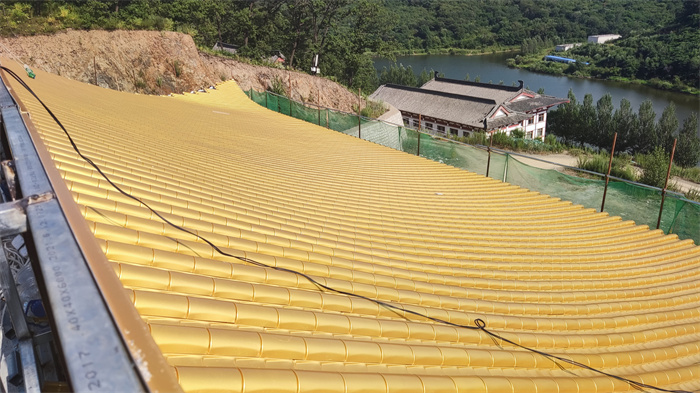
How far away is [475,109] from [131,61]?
22801 mm

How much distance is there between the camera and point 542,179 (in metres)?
12.9

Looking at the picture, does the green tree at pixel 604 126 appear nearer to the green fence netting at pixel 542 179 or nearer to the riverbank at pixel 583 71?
the green fence netting at pixel 542 179

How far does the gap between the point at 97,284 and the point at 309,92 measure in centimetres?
2431

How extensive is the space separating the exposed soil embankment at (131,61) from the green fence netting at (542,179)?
281cm

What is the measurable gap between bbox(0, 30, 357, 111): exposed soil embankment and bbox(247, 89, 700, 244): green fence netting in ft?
9.21

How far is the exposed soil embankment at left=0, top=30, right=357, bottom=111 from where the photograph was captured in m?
18.0

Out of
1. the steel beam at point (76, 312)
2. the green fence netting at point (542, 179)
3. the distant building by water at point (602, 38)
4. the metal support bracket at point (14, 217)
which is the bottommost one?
the green fence netting at point (542, 179)

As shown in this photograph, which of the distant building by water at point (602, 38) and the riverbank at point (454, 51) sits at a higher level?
the distant building by water at point (602, 38)

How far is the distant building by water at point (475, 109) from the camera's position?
33531mm

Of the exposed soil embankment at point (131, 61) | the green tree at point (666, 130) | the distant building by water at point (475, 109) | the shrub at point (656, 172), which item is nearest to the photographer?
the exposed soil embankment at point (131, 61)

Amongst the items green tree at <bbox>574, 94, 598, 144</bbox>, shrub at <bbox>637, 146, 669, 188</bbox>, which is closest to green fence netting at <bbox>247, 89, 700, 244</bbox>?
shrub at <bbox>637, 146, 669, 188</bbox>

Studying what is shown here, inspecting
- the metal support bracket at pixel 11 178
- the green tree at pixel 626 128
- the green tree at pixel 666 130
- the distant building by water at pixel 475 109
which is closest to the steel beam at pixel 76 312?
the metal support bracket at pixel 11 178

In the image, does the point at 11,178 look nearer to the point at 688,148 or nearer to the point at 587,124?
the point at 688,148

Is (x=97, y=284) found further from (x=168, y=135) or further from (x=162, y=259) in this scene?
(x=168, y=135)
